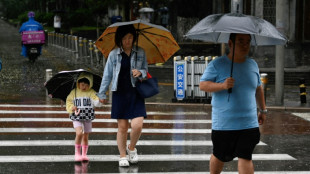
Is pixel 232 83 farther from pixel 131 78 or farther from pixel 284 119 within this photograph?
pixel 284 119

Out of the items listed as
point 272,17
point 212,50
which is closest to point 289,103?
point 212,50

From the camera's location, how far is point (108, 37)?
8477 mm

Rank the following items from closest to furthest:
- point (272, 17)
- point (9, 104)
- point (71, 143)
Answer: point (71, 143) < point (9, 104) < point (272, 17)

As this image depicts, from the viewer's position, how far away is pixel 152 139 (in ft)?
34.7

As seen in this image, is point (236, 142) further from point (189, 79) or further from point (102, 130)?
point (189, 79)

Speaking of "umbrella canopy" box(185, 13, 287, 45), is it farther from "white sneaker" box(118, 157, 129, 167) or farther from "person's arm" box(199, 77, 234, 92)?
"white sneaker" box(118, 157, 129, 167)

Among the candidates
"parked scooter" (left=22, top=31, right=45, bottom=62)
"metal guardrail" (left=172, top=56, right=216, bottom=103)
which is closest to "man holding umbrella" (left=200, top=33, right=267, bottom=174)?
"metal guardrail" (left=172, top=56, right=216, bottom=103)

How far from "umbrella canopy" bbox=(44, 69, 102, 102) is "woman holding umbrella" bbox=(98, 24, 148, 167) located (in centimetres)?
50

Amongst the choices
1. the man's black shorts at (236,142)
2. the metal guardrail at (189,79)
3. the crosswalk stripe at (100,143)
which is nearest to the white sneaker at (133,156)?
the crosswalk stripe at (100,143)

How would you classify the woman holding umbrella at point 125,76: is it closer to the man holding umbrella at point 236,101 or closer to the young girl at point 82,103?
the young girl at point 82,103

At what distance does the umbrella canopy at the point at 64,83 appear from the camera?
27.9 feet

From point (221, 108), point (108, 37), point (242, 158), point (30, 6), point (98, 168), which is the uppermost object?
point (30, 6)

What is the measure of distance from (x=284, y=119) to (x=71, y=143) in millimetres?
5101

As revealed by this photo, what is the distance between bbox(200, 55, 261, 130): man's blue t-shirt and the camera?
6.16m
